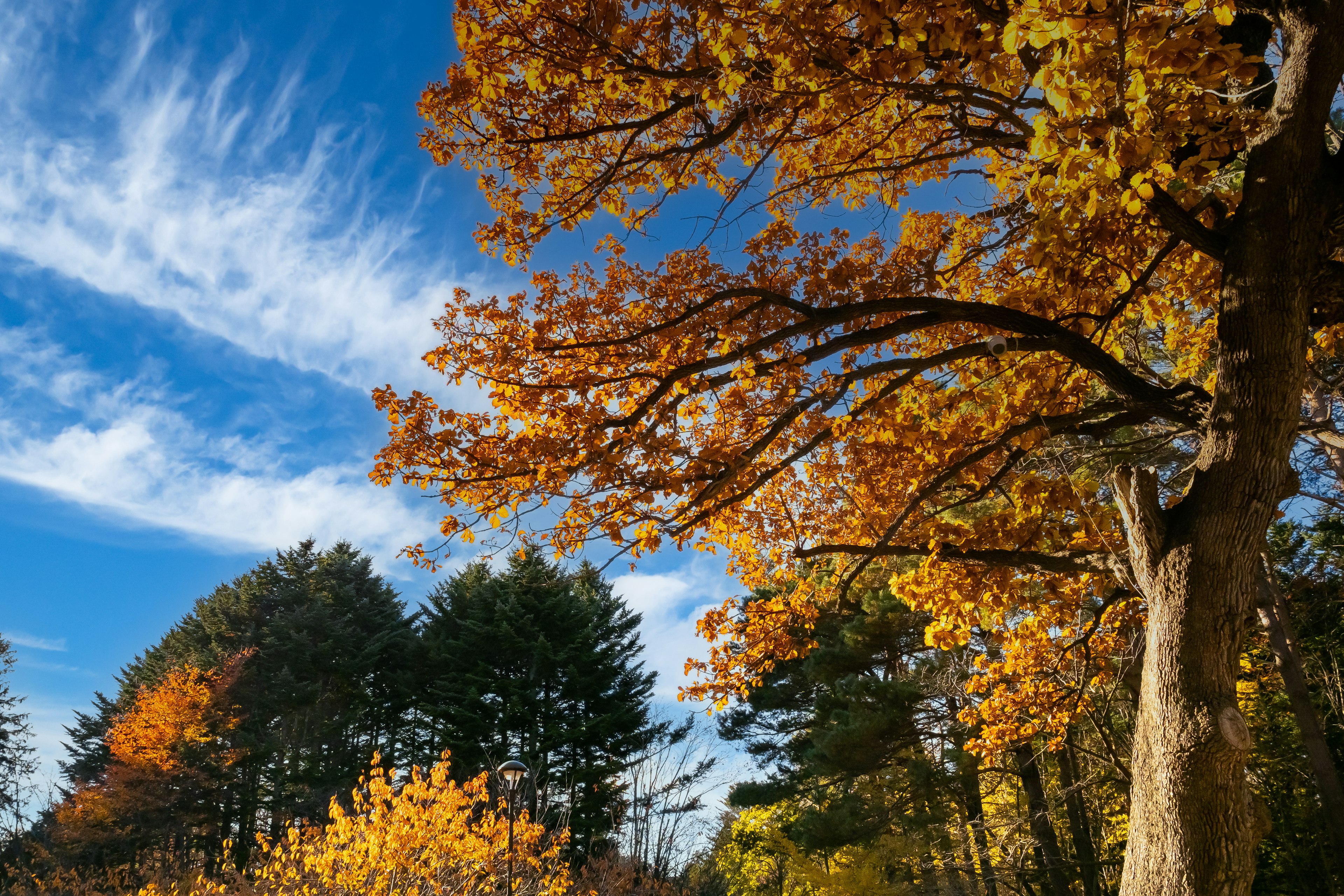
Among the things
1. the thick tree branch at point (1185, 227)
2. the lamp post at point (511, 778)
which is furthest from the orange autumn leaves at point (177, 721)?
the thick tree branch at point (1185, 227)

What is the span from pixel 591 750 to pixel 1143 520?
2198 cm

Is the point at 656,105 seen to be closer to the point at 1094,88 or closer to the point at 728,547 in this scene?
the point at 1094,88

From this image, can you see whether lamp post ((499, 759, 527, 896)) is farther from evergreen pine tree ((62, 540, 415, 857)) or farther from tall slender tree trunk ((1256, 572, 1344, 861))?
evergreen pine tree ((62, 540, 415, 857))

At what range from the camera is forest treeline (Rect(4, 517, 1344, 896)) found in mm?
11406

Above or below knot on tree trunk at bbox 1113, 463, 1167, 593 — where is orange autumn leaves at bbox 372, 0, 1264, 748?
above

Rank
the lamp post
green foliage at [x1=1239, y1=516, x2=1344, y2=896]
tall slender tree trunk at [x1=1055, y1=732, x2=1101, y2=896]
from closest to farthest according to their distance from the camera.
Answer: the lamp post
green foliage at [x1=1239, y1=516, x2=1344, y2=896]
tall slender tree trunk at [x1=1055, y1=732, x2=1101, y2=896]

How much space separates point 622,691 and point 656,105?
22760mm

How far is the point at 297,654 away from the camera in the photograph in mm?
26281

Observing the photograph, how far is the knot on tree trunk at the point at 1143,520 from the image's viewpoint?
12.3ft

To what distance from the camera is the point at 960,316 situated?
405cm

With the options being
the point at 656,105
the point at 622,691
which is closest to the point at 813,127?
the point at 656,105

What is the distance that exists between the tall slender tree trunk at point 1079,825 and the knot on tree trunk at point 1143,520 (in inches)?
330

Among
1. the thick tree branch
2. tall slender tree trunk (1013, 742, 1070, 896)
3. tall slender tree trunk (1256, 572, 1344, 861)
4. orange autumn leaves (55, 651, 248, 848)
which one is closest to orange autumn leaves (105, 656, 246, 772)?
orange autumn leaves (55, 651, 248, 848)

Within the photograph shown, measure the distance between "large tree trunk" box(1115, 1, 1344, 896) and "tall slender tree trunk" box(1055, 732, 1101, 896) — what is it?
329 inches
